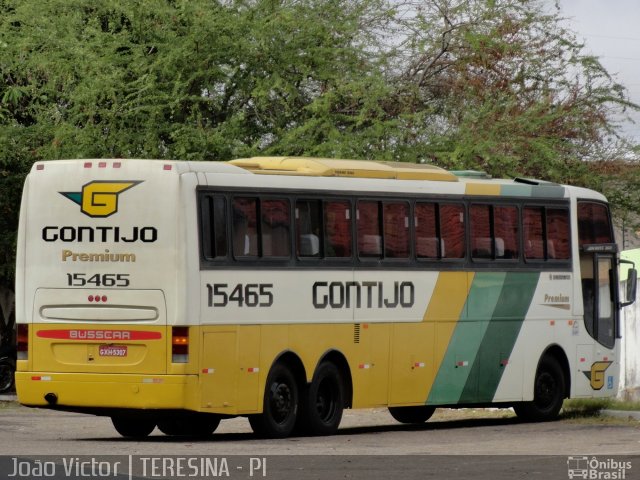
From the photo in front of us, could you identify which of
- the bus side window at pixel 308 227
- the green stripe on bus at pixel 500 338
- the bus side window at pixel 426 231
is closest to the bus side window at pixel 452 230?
the bus side window at pixel 426 231

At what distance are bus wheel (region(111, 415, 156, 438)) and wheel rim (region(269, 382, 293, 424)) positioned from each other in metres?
1.79

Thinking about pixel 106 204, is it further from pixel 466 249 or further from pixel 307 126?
pixel 307 126

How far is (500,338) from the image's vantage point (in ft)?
75.2

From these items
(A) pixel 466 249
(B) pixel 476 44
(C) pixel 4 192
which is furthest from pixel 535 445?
(C) pixel 4 192

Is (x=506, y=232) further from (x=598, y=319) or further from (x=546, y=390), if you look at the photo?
(x=598, y=319)

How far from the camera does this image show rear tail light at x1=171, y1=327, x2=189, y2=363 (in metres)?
18.0

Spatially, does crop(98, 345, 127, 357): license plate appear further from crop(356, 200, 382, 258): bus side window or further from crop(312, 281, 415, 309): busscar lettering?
crop(356, 200, 382, 258): bus side window

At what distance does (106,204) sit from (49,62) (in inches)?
493

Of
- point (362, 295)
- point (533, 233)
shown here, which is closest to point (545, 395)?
point (533, 233)

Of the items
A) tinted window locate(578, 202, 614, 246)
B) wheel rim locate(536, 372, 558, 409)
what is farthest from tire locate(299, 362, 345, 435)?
tinted window locate(578, 202, 614, 246)

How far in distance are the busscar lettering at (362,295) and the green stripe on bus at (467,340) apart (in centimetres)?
120

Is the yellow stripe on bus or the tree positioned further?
the tree

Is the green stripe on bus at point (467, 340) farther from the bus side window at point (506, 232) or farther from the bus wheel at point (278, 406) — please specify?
the bus wheel at point (278, 406)

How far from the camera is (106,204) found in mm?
18500
